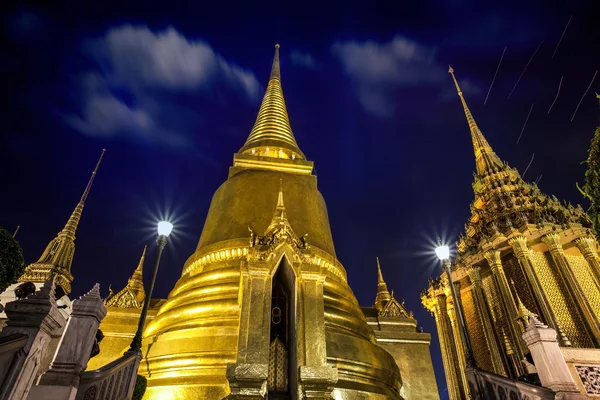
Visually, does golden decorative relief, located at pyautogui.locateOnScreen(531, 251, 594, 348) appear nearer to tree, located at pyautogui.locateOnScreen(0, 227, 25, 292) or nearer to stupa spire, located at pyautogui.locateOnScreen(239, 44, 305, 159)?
stupa spire, located at pyautogui.locateOnScreen(239, 44, 305, 159)

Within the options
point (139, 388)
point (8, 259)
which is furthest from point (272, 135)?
point (139, 388)

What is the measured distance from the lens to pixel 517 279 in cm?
1853

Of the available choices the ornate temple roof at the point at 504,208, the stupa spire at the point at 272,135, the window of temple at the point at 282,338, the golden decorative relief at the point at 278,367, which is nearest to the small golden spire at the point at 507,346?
the ornate temple roof at the point at 504,208

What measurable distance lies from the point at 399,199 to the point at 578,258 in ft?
123

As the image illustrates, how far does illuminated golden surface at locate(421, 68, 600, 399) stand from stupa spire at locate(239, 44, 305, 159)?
1185 centimetres

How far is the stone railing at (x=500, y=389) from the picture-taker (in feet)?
16.5

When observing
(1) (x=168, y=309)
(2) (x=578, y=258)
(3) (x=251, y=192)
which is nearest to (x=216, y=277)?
(1) (x=168, y=309)

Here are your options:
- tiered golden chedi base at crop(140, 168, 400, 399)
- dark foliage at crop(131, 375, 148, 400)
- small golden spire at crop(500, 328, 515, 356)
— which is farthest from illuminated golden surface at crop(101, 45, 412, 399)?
small golden spire at crop(500, 328, 515, 356)

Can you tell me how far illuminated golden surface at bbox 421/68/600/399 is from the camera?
16.1 metres

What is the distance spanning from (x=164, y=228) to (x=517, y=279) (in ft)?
59.9

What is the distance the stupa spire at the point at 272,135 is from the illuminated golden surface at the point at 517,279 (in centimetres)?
1185

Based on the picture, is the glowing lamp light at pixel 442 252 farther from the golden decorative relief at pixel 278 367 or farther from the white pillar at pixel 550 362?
the golden decorative relief at pixel 278 367

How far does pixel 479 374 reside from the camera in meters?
5.94

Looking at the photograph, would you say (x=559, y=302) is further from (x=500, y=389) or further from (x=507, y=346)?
(x=500, y=389)
